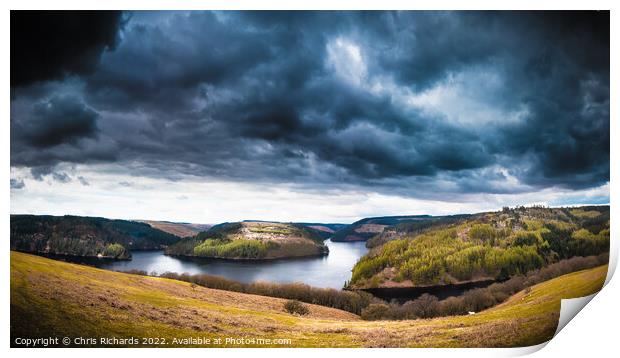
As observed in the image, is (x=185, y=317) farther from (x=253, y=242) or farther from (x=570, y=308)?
(x=570, y=308)

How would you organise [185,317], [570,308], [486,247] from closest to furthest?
1. [185,317]
2. [570,308]
3. [486,247]

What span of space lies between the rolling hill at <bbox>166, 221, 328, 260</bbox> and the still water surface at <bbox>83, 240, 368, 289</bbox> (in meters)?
0.70

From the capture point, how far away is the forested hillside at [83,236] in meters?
21.4

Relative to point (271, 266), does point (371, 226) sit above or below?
above

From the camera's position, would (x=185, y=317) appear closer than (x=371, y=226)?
Yes

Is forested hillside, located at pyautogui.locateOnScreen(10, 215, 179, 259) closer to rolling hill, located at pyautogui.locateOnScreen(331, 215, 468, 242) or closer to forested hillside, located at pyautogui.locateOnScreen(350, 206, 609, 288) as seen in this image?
rolling hill, located at pyautogui.locateOnScreen(331, 215, 468, 242)

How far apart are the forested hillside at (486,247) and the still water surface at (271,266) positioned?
73.6 inches

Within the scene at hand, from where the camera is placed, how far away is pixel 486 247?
3284 cm

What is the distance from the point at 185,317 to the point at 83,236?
10.8m

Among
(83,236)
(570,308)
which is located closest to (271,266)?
(83,236)

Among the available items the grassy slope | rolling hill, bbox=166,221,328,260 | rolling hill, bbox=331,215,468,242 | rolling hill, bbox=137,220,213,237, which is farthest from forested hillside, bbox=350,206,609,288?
rolling hill, bbox=137,220,213,237

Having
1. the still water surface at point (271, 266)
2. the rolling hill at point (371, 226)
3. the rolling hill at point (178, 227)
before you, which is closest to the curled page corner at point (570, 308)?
the rolling hill at point (371, 226)

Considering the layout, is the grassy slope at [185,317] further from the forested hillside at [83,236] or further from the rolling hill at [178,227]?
the rolling hill at [178,227]

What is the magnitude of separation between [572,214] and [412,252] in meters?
14.9
